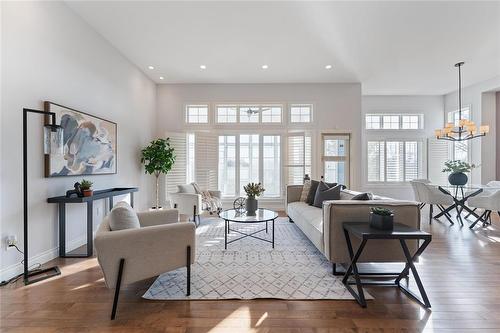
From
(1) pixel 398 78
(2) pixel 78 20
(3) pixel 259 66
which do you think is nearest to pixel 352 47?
(3) pixel 259 66

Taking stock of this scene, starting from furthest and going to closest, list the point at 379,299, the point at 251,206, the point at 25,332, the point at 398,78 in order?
the point at 398,78 → the point at 251,206 → the point at 379,299 → the point at 25,332

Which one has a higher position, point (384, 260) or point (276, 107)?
point (276, 107)

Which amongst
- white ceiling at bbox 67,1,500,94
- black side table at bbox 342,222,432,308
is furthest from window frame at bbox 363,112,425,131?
black side table at bbox 342,222,432,308

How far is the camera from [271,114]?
6.14m

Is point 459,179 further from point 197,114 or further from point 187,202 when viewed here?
point 197,114

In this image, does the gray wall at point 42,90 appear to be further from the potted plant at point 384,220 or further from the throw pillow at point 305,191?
the potted plant at point 384,220

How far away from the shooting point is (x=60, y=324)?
1.79 meters

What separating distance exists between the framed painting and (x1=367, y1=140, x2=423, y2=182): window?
6859mm

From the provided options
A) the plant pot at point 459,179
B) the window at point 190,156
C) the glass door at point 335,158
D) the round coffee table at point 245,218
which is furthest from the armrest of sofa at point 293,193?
the plant pot at point 459,179

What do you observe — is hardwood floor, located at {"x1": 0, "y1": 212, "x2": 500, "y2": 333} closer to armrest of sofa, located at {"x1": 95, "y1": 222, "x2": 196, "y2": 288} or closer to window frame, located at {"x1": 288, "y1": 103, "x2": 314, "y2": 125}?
armrest of sofa, located at {"x1": 95, "y1": 222, "x2": 196, "y2": 288}

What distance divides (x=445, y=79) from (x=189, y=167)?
6847 millimetres

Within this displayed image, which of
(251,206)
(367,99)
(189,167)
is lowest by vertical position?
(251,206)

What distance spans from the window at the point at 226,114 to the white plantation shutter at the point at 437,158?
5974 mm

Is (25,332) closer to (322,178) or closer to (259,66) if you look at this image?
(259,66)
